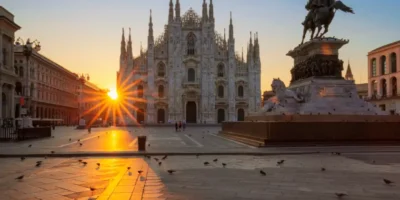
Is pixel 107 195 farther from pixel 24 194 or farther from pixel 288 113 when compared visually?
pixel 288 113

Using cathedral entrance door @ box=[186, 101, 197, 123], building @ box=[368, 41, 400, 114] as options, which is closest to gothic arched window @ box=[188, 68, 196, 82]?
cathedral entrance door @ box=[186, 101, 197, 123]

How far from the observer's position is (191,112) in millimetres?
70125

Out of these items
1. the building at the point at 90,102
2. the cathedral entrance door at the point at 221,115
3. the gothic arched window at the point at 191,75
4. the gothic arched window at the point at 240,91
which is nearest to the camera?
the gothic arched window at the point at 191,75

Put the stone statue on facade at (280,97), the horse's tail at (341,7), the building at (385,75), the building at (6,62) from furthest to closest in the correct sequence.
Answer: the building at (385,75) < the building at (6,62) < the horse's tail at (341,7) < the stone statue on facade at (280,97)

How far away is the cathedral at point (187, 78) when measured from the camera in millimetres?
67812

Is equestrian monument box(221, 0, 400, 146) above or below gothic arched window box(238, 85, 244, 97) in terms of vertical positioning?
below

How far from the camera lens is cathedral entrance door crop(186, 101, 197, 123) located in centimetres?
7000

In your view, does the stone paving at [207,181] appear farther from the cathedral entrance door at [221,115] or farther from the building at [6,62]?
the cathedral entrance door at [221,115]

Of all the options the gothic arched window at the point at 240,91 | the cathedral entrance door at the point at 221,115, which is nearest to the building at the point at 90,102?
the cathedral entrance door at the point at 221,115

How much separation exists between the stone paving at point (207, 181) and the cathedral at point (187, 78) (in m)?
56.6

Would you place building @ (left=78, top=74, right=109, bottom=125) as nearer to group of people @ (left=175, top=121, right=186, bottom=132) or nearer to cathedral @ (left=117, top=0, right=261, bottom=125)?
cathedral @ (left=117, top=0, right=261, bottom=125)

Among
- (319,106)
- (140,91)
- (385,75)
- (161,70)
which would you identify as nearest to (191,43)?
(161,70)

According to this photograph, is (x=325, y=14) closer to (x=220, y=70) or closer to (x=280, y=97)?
(x=280, y=97)

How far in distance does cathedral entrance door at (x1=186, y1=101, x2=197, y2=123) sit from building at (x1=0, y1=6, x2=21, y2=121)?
32334mm
